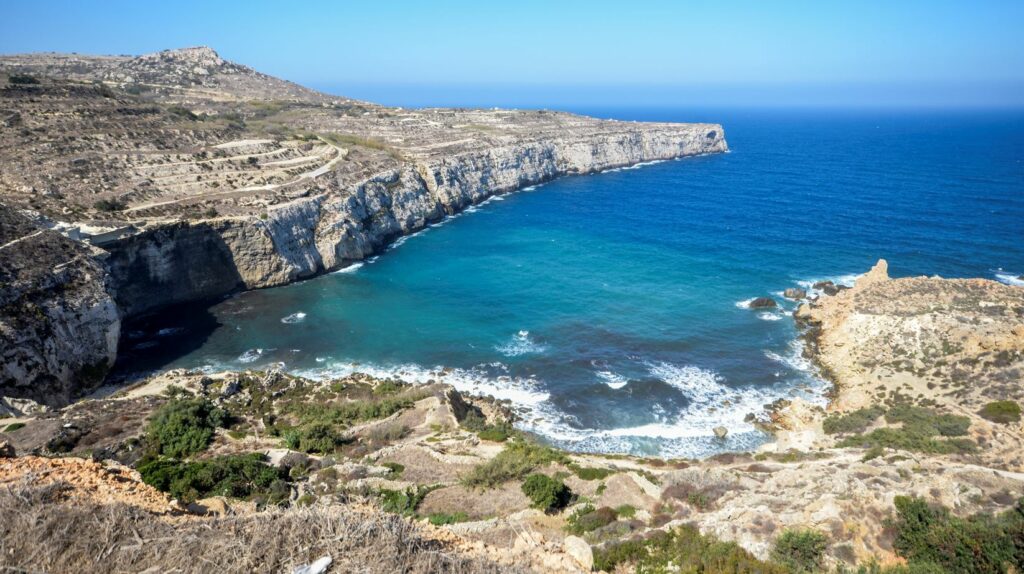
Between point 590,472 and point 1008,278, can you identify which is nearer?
point 590,472

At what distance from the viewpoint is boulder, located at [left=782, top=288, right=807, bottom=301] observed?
49806mm

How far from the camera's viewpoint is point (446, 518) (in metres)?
19.6

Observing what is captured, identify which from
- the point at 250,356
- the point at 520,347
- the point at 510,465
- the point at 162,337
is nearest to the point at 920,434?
the point at 510,465

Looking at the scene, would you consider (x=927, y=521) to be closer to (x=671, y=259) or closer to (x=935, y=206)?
(x=671, y=259)

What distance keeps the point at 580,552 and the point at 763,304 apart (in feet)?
130

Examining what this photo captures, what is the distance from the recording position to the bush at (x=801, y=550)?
1551cm

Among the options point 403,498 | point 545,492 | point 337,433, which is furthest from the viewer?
point 337,433

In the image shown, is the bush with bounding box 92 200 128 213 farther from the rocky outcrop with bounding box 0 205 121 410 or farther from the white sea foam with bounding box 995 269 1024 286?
the white sea foam with bounding box 995 269 1024 286

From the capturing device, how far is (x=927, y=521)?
16.6 metres

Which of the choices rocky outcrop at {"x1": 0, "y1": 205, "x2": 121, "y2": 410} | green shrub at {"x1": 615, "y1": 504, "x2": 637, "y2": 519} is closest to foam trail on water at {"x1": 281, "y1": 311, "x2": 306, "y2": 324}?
rocky outcrop at {"x1": 0, "y1": 205, "x2": 121, "y2": 410}

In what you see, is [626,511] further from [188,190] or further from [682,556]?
[188,190]

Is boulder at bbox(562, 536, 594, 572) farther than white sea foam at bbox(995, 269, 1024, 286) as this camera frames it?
No

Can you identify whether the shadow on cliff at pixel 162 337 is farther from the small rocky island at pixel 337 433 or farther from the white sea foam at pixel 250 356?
the white sea foam at pixel 250 356

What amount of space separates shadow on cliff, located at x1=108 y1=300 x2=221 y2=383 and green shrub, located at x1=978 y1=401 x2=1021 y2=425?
52547mm
